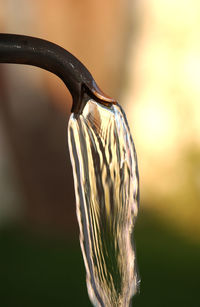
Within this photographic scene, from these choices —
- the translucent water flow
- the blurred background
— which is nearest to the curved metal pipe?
the translucent water flow

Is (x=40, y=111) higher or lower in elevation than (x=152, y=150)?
higher

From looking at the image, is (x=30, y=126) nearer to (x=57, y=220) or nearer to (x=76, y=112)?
(x=57, y=220)

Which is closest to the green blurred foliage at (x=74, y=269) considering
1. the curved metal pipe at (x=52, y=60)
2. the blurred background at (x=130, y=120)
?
the blurred background at (x=130, y=120)

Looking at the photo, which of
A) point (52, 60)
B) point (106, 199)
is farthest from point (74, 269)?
point (52, 60)

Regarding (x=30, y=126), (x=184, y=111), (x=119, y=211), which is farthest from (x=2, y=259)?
(x=119, y=211)

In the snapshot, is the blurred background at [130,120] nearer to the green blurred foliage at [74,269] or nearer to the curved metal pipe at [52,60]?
the green blurred foliage at [74,269]

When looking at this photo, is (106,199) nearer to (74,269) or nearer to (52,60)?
(52,60)
